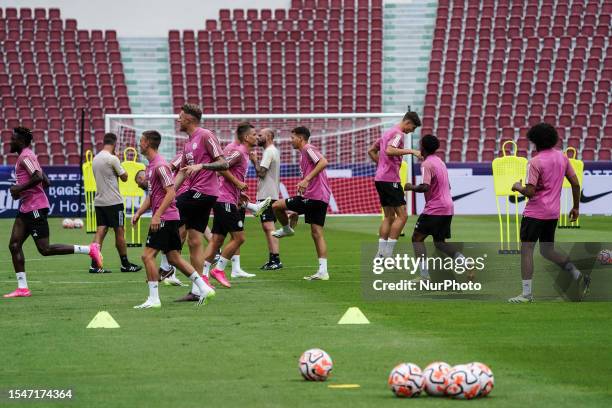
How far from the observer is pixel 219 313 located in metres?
11.3

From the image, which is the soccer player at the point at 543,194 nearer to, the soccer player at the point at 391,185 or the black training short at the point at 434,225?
the black training short at the point at 434,225

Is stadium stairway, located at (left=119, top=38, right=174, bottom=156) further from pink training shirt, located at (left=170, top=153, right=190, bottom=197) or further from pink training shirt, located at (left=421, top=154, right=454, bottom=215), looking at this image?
pink training shirt, located at (left=421, top=154, right=454, bottom=215)

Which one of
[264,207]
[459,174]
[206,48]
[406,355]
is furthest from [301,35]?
[406,355]

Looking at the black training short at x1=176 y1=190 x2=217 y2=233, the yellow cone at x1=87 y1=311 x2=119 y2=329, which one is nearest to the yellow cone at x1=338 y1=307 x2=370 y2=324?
the yellow cone at x1=87 y1=311 x2=119 y2=329

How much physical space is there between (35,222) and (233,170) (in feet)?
9.93

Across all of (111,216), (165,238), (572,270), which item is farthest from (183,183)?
(572,270)

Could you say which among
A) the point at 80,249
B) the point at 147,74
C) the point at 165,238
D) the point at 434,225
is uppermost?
the point at 165,238

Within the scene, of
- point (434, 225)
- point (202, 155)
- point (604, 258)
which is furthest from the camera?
point (604, 258)

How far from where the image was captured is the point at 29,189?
13172 millimetres

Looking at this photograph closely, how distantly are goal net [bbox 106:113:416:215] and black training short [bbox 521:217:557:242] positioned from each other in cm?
2009

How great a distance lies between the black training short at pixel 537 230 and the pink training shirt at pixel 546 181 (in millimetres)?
53

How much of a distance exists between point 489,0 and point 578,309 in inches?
1363

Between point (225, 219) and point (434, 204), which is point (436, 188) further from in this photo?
point (225, 219)

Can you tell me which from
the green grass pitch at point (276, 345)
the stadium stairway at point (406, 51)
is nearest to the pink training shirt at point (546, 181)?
the green grass pitch at point (276, 345)
